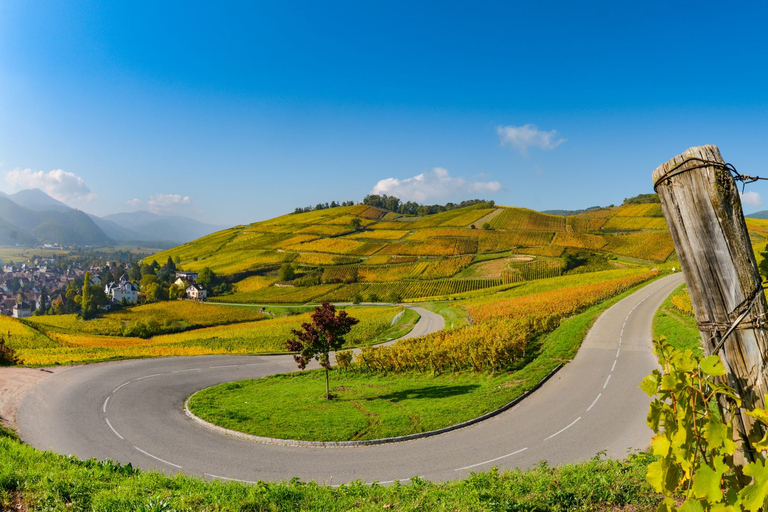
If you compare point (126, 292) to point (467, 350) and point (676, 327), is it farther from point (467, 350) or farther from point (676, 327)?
point (676, 327)

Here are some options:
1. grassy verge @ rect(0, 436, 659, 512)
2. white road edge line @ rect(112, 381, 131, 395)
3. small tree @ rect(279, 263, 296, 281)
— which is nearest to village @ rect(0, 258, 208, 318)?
small tree @ rect(279, 263, 296, 281)

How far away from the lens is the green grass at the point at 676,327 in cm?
2048

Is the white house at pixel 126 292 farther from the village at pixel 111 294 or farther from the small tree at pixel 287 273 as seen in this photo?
the small tree at pixel 287 273

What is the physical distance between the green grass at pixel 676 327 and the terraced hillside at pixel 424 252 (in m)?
43.0

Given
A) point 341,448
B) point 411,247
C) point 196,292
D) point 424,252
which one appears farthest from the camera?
point 411,247

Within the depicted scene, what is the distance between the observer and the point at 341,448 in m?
13.7

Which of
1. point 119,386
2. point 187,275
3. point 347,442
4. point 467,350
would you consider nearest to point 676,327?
point 467,350

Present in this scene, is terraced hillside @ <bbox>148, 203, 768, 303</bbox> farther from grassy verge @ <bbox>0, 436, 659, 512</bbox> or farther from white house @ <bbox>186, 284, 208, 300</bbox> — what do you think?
grassy verge @ <bbox>0, 436, 659, 512</bbox>

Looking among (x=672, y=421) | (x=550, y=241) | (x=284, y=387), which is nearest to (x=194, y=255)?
(x=550, y=241)

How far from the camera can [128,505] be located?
17.5ft

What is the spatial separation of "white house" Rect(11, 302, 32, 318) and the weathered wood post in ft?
467

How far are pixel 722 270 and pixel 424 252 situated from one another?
106 m

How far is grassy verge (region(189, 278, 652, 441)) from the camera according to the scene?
48.9 feet

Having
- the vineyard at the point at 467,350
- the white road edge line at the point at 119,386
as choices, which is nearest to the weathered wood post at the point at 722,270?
the vineyard at the point at 467,350
